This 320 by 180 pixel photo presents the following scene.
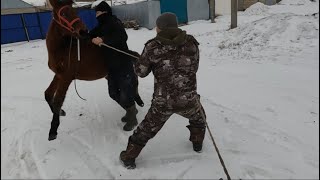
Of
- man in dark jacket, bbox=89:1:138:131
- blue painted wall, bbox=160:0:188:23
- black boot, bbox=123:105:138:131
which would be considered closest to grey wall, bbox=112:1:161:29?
blue painted wall, bbox=160:0:188:23

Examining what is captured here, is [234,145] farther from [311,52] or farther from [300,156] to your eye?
[311,52]

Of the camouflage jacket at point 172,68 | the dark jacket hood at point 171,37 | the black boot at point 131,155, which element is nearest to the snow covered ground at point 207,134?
the black boot at point 131,155

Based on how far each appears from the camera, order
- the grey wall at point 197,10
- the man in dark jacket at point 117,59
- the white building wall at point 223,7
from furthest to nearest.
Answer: the white building wall at point 223,7 < the grey wall at point 197,10 < the man in dark jacket at point 117,59

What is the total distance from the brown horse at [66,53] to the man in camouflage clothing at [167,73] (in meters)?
1.27

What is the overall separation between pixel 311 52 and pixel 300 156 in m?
5.36

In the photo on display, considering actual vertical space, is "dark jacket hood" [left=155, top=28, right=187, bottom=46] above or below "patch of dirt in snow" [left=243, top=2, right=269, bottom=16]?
above

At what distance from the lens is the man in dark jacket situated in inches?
181

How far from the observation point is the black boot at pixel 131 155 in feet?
12.3

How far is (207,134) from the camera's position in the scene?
4523 millimetres

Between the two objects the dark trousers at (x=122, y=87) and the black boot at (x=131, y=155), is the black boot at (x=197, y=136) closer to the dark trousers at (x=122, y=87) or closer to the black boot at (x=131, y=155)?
the black boot at (x=131, y=155)

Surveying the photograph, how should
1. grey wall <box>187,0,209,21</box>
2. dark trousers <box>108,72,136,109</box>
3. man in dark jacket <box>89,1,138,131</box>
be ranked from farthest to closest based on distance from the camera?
grey wall <box>187,0,209,21</box>, dark trousers <box>108,72,136,109</box>, man in dark jacket <box>89,1,138,131</box>

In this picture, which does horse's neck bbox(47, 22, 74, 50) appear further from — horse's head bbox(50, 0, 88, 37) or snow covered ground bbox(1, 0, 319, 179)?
snow covered ground bbox(1, 0, 319, 179)

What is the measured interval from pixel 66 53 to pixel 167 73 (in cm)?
172

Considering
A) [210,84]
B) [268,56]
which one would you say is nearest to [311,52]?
[268,56]
